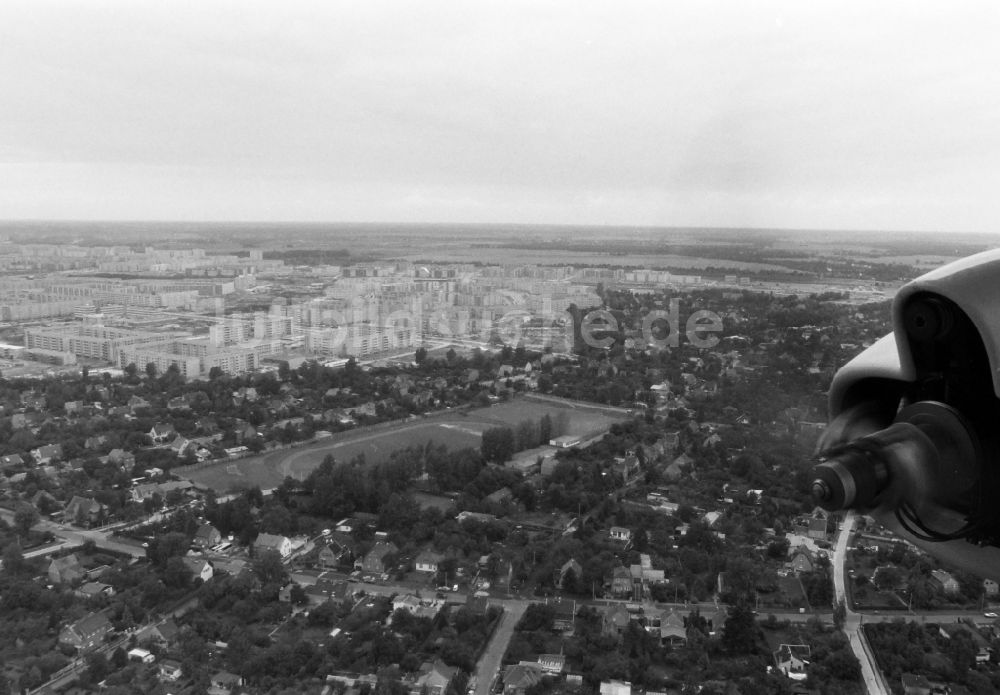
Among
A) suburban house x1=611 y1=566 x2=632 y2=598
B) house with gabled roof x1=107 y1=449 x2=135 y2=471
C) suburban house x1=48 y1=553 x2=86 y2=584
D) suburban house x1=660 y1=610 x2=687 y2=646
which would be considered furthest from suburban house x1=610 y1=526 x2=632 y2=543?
house with gabled roof x1=107 y1=449 x2=135 y2=471

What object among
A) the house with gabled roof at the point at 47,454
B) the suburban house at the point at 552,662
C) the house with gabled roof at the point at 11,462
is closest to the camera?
the suburban house at the point at 552,662

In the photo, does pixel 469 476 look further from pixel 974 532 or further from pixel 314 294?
pixel 314 294

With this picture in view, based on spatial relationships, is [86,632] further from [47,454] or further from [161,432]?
[161,432]

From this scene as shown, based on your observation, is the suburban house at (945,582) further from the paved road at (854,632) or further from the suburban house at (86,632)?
the suburban house at (86,632)

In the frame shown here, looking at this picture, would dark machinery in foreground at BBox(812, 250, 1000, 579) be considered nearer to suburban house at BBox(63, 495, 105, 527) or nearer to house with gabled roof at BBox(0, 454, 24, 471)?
suburban house at BBox(63, 495, 105, 527)

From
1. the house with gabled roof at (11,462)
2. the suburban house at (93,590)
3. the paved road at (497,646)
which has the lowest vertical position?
the paved road at (497,646)

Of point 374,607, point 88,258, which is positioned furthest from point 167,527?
point 88,258

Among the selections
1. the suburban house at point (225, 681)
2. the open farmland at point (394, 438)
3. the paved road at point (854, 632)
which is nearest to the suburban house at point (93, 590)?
the suburban house at point (225, 681)
